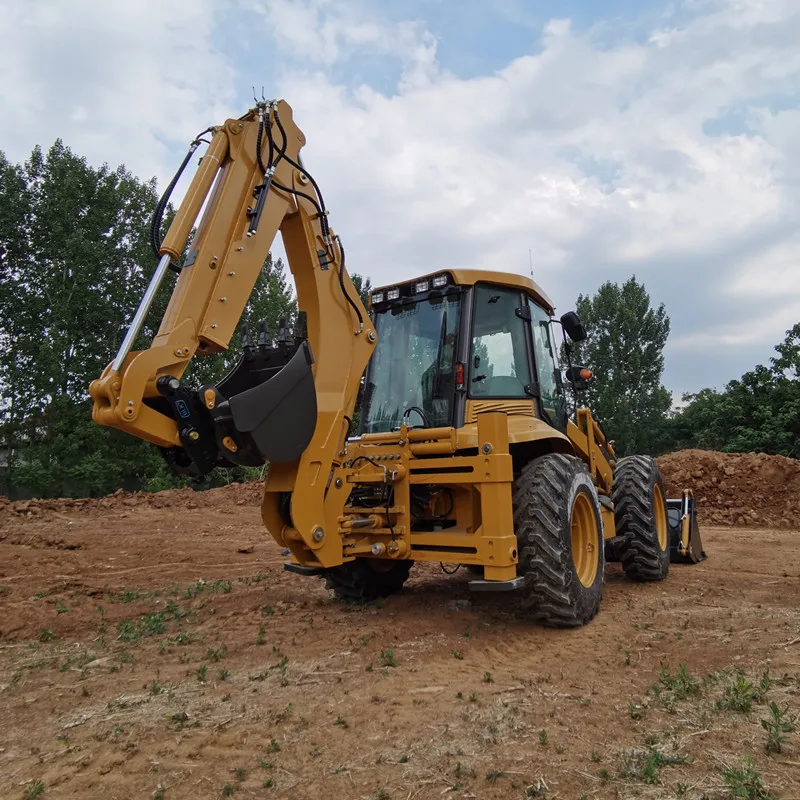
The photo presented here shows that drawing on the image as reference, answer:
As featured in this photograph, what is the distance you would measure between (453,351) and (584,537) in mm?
1902

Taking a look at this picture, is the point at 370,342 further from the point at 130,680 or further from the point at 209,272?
the point at 130,680

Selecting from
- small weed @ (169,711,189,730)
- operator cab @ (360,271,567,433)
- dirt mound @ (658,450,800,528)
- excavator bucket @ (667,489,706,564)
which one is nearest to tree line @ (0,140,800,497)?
dirt mound @ (658,450,800,528)

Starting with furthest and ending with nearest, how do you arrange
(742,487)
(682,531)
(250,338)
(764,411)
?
1. (764,411)
2. (742,487)
3. (682,531)
4. (250,338)

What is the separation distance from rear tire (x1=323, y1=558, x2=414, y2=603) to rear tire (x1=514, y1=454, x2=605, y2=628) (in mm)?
1471

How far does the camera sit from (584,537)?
18.4 ft

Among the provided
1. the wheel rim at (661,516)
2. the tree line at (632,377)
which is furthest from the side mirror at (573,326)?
the tree line at (632,377)

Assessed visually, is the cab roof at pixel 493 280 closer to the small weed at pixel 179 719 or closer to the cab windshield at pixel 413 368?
the cab windshield at pixel 413 368

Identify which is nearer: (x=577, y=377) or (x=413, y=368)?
(x=413, y=368)

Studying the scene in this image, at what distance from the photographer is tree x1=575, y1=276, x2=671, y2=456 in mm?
39344

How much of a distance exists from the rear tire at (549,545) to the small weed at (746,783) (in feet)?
7.24

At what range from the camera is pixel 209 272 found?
4469mm

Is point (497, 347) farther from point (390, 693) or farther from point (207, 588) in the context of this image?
point (207, 588)

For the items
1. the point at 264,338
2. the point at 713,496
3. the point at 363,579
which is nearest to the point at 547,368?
the point at 363,579

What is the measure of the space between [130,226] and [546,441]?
28.4 metres
